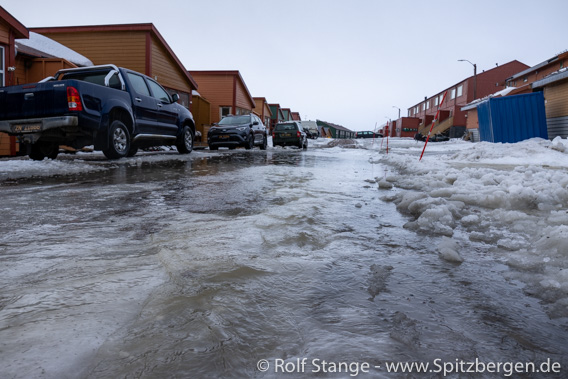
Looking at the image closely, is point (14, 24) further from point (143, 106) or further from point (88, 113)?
point (88, 113)

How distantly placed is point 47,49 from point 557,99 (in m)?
23.0

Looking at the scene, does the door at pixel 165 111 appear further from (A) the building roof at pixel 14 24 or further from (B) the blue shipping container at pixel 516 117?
(B) the blue shipping container at pixel 516 117

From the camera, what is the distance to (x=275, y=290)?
1.84 metres

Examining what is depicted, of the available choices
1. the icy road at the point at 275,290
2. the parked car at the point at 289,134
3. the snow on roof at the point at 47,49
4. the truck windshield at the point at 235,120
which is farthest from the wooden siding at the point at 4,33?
the parked car at the point at 289,134

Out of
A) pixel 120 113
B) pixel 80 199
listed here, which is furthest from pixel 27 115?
pixel 80 199

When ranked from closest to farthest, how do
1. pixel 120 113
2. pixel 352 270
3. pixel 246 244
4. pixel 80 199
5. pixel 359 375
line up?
pixel 359 375, pixel 352 270, pixel 246 244, pixel 80 199, pixel 120 113

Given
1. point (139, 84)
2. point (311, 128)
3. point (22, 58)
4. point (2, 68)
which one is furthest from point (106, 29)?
point (311, 128)

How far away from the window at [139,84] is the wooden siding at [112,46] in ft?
31.1

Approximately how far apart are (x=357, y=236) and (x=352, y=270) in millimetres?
796

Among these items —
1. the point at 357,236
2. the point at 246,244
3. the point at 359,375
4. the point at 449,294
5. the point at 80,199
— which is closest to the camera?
the point at 359,375

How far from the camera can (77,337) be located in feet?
4.42

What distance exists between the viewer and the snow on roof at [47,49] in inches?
582

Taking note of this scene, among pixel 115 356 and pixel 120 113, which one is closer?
pixel 115 356

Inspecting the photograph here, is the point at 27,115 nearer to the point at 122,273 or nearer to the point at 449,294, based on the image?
the point at 122,273
